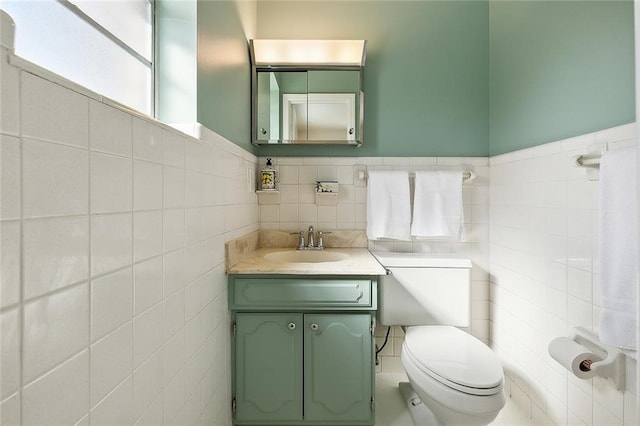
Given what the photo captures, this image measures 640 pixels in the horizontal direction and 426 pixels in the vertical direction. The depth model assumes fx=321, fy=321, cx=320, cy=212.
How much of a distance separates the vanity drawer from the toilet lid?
33 centimetres

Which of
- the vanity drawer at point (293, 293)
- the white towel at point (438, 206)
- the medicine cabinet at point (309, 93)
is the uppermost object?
the medicine cabinet at point (309, 93)

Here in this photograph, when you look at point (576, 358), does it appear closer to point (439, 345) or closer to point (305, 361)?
point (439, 345)

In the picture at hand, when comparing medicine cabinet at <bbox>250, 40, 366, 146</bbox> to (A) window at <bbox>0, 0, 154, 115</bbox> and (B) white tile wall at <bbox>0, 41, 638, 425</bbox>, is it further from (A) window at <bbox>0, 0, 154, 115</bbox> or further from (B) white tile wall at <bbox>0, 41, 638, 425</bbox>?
(A) window at <bbox>0, 0, 154, 115</bbox>

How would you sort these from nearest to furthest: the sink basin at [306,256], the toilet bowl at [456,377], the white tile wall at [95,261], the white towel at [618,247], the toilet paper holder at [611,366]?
the white tile wall at [95,261]
the white towel at [618,247]
the toilet paper holder at [611,366]
the toilet bowl at [456,377]
the sink basin at [306,256]

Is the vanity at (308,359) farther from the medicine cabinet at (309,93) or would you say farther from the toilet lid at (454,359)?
the medicine cabinet at (309,93)

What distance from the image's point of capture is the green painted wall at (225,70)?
1170 millimetres

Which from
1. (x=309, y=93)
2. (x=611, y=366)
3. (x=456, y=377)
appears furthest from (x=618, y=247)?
(x=309, y=93)

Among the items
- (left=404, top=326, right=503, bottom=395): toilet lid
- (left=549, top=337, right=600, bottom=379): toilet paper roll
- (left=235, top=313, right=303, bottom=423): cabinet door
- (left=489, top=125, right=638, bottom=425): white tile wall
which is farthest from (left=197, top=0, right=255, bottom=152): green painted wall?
(left=549, top=337, right=600, bottom=379): toilet paper roll

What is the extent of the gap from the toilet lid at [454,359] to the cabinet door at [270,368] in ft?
1.72

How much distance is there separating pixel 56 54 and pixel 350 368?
1485mm

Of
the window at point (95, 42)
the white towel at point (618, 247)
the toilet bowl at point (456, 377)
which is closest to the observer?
the window at point (95, 42)

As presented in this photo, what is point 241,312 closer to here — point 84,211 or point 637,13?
point 84,211

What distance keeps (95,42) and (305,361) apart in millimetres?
1385

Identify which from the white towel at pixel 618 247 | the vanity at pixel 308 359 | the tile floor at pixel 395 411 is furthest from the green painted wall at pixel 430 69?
the tile floor at pixel 395 411
